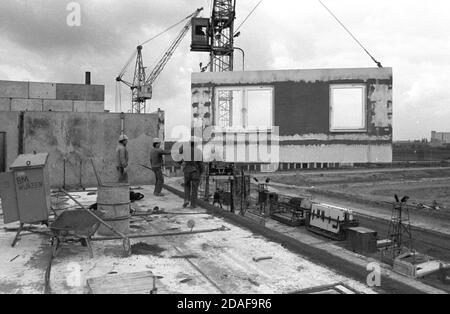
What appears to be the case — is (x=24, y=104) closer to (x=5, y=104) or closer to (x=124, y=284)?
(x=5, y=104)

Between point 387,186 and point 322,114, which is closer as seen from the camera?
point 322,114

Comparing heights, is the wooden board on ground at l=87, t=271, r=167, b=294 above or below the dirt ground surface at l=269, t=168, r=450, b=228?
above

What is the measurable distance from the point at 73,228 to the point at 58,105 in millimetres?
23692

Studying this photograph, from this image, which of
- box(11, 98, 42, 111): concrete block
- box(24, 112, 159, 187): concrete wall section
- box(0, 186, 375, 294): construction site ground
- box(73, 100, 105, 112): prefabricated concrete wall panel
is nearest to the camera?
box(0, 186, 375, 294): construction site ground

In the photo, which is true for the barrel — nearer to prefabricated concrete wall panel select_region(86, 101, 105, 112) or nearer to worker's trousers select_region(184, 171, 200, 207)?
worker's trousers select_region(184, 171, 200, 207)

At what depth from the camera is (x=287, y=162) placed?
910cm

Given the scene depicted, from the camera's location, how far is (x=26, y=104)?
26.5 m

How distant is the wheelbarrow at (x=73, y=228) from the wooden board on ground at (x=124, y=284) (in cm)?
149

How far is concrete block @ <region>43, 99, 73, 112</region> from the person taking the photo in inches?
1062

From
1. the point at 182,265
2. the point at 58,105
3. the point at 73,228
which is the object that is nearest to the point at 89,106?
the point at 58,105

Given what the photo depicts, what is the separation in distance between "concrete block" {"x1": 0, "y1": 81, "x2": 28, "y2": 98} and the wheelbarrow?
2375cm

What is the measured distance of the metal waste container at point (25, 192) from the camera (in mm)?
6438

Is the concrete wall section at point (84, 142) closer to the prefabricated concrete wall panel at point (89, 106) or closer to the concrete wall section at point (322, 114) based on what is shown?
the concrete wall section at point (322, 114)

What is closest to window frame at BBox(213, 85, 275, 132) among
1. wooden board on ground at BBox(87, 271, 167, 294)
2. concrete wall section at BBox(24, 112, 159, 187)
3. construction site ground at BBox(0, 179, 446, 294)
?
construction site ground at BBox(0, 179, 446, 294)
